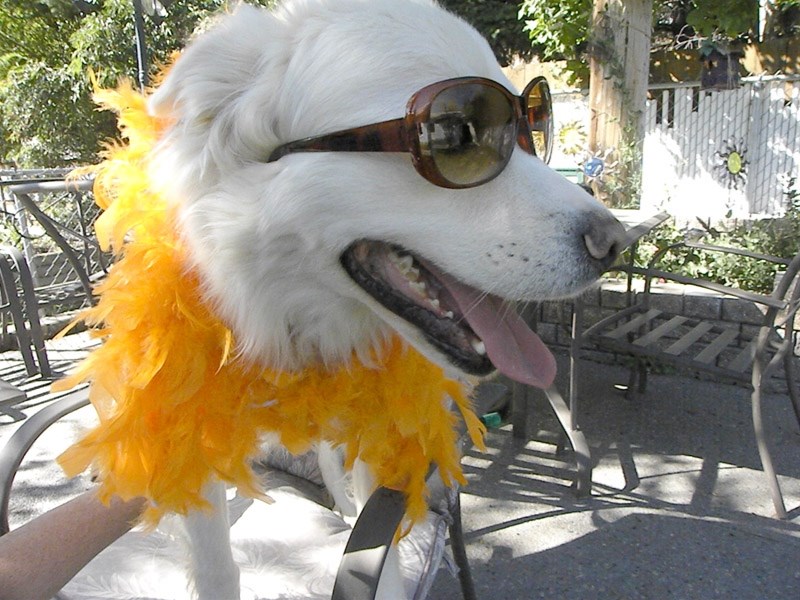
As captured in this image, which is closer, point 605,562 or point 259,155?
point 259,155

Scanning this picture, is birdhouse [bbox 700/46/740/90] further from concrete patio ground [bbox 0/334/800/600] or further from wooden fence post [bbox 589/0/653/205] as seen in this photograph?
concrete patio ground [bbox 0/334/800/600]

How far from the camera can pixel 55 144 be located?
9.98m

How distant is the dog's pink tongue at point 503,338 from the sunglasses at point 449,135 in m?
0.21

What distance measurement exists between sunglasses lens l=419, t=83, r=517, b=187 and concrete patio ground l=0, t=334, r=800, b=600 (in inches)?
62.9

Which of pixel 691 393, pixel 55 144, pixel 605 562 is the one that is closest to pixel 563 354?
pixel 691 393

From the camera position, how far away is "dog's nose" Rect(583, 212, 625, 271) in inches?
43.7

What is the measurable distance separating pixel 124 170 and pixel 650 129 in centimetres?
690

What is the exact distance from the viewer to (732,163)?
669 centimetres

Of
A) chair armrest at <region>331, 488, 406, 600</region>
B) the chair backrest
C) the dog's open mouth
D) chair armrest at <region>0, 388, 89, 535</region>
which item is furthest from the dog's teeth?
the chair backrest

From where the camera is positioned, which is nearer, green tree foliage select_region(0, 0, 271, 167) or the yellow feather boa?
the yellow feather boa

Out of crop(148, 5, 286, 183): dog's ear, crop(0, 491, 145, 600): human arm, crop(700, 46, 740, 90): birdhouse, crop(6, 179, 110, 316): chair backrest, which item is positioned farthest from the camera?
crop(700, 46, 740, 90): birdhouse

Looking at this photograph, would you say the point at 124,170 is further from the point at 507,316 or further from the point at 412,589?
the point at 412,589

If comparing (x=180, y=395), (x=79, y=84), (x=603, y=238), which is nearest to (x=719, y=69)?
(x=603, y=238)

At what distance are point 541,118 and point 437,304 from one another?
0.54 metres
